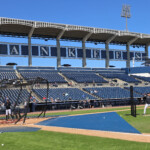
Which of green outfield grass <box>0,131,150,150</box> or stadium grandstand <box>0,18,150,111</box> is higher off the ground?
stadium grandstand <box>0,18,150,111</box>

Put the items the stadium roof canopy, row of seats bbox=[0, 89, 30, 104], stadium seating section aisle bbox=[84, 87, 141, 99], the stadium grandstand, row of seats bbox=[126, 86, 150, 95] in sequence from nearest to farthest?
row of seats bbox=[0, 89, 30, 104] < the stadium grandstand < stadium seating section aisle bbox=[84, 87, 141, 99] < the stadium roof canopy < row of seats bbox=[126, 86, 150, 95]

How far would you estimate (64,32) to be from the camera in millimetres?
43344

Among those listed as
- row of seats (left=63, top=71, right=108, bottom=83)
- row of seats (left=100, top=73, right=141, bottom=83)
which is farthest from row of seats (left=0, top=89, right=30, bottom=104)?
row of seats (left=100, top=73, right=141, bottom=83)

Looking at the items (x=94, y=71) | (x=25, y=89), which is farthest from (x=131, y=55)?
(x=25, y=89)

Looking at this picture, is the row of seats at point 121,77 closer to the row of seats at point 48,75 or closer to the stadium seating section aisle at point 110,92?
the stadium seating section aisle at point 110,92

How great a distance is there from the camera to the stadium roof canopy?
3813 cm

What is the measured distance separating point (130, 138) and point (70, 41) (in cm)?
3769

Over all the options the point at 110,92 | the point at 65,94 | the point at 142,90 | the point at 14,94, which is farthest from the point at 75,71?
the point at 14,94

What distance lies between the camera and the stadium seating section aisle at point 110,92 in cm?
3690

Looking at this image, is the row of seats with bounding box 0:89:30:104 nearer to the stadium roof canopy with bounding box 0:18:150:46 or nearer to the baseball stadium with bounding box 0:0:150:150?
the baseball stadium with bounding box 0:0:150:150

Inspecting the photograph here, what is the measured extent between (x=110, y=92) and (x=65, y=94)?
767 cm

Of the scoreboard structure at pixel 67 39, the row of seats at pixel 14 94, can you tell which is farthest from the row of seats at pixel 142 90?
the row of seats at pixel 14 94

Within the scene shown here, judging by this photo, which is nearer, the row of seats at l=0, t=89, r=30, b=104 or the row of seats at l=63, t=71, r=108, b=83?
the row of seats at l=0, t=89, r=30, b=104

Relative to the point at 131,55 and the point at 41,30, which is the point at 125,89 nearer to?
the point at 131,55
